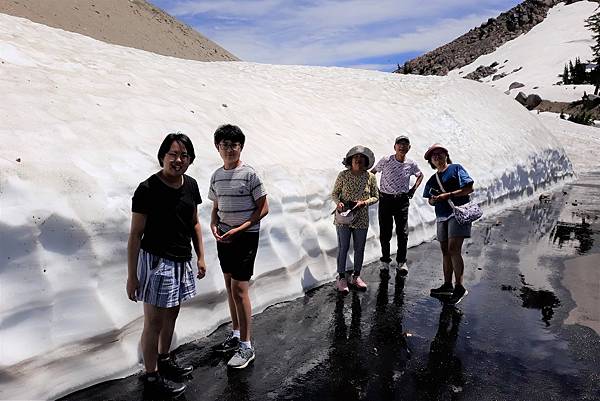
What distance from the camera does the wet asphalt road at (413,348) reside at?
149 inches

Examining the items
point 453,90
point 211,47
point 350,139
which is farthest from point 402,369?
point 211,47

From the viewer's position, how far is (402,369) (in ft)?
13.6

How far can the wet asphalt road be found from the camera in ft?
12.4

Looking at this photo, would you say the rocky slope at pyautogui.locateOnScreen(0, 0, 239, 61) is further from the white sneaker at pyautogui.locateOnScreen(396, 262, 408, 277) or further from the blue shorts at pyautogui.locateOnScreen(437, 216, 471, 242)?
the blue shorts at pyautogui.locateOnScreen(437, 216, 471, 242)

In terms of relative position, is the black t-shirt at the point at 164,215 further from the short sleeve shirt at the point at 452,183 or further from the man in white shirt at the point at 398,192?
the man in white shirt at the point at 398,192

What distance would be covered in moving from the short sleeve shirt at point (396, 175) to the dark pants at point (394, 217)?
0.10m

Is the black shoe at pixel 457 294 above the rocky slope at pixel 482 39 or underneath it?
underneath

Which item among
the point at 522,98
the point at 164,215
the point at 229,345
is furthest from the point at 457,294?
the point at 522,98

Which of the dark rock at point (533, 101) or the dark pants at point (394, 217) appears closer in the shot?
the dark pants at point (394, 217)

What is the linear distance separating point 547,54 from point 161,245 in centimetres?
8965

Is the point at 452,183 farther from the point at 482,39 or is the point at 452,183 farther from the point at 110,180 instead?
the point at 482,39

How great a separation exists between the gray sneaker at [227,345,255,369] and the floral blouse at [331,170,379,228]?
237 cm

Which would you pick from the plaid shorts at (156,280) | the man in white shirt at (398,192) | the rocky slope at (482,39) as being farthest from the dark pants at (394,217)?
the rocky slope at (482,39)

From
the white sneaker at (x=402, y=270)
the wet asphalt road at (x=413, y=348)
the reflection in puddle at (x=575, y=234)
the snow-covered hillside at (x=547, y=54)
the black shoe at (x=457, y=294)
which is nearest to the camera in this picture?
the wet asphalt road at (x=413, y=348)
